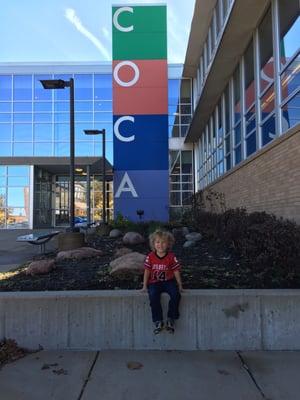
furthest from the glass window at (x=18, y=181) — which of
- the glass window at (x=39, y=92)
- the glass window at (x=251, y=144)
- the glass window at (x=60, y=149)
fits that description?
the glass window at (x=251, y=144)

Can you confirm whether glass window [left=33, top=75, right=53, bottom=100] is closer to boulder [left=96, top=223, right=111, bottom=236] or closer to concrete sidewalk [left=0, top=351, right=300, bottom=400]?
boulder [left=96, top=223, right=111, bottom=236]

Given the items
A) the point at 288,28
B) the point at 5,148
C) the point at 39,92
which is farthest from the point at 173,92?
the point at 288,28

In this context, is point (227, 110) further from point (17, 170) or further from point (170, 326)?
point (17, 170)

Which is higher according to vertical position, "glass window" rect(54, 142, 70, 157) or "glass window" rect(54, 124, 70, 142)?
"glass window" rect(54, 124, 70, 142)

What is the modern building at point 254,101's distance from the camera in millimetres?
9180

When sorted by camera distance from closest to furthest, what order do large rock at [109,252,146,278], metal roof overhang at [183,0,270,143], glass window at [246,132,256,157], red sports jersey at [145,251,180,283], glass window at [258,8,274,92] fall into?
red sports jersey at [145,251,180,283] < large rock at [109,252,146,278] < glass window at [258,8,274,92] < metal roof overhang at [183,0,270,143] < glass window at [246,132,256,157]

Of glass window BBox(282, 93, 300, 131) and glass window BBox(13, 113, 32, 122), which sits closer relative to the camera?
glass window BBox(282, 93, 300, 131)

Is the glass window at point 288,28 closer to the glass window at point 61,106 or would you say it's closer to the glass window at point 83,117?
the glass window at point 83,117

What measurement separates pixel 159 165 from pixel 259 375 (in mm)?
19836

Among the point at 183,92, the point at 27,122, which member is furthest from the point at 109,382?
the point at 27,122

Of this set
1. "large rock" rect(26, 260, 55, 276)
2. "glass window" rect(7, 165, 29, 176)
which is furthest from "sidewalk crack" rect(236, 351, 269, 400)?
"glass window" rect(7, 165, 29, 176)

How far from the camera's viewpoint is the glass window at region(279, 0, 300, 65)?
946 cm

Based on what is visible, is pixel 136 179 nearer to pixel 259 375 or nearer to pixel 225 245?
pixel 225 245

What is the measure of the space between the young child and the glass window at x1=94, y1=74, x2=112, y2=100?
29.9m
